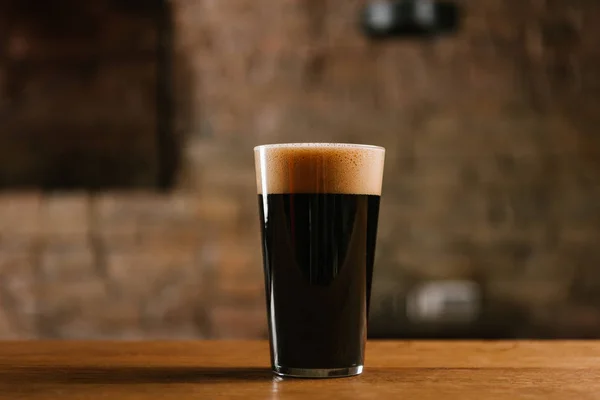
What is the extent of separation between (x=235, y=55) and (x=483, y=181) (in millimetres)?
844

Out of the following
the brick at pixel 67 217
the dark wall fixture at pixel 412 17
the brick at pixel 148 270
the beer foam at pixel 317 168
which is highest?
the dark wall fixture at pixel 412 17

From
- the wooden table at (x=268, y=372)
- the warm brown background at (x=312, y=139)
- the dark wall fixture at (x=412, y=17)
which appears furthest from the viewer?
the warm brown background at (x=312, y=139)

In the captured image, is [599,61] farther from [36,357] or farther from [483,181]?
[36,357]

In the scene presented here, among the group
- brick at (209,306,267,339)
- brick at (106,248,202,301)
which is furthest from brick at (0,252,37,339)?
brick at (209,306,267,339)

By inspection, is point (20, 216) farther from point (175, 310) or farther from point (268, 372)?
point (268, 372)

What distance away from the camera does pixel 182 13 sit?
8.29 ft

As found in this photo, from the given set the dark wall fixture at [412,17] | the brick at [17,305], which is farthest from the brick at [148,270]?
the dark wall fixture at [412,17]

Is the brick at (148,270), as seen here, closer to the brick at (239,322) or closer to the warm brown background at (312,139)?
the warm brown background at (312,139)

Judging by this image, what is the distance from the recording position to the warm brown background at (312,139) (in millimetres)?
2465

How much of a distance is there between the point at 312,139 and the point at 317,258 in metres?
1.89

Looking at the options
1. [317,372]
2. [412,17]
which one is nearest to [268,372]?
[317,372]

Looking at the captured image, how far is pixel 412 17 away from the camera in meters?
2.24

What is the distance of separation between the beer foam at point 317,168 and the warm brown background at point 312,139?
1806mm

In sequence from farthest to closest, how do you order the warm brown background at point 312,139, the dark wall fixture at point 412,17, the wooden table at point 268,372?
1. the warm brown background at point 312,139
2. the dark wall fixture at point 412,17
3. the wooden table at point 268,372
